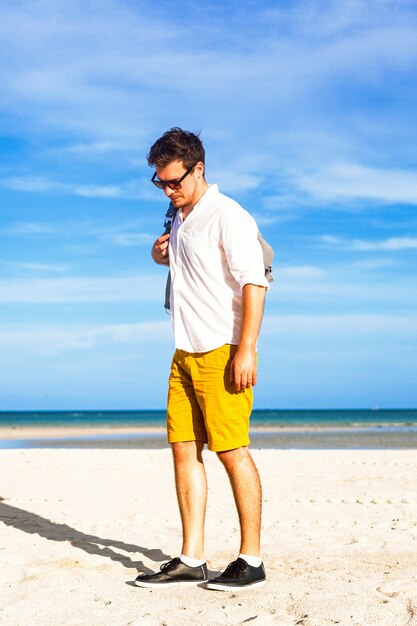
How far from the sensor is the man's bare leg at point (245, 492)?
3.98 metres

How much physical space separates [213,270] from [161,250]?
399mm

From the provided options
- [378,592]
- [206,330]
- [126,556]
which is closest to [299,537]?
[126,556]

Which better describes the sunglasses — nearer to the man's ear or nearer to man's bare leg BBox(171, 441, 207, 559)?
the man's ear

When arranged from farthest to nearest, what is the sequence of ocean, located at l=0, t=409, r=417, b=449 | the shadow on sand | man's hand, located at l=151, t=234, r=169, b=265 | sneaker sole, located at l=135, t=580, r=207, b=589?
ocean, located at l=0, t=409, r=417, b=449 < the shadow on sand < man's hand, located at l=151, t=234, r=169, b=265 < sneaker sole, located at l=135, t=580, r=207, b=589

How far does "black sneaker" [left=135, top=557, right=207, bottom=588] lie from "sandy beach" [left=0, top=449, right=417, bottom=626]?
0.20ft

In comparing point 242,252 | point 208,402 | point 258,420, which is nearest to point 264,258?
point 242,252

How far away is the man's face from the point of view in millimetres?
4133

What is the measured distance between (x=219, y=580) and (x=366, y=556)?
1267 millimetres

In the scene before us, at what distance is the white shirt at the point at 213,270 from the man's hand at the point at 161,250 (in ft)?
0.50

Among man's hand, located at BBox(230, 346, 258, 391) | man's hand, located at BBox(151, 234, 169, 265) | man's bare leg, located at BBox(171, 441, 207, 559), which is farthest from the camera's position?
man's hand, located at BBox(151, 234, 169, 265)

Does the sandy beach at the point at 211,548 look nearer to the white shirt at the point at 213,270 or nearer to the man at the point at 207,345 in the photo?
the man at the point at 207,345

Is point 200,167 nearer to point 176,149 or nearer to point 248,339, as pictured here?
point 176,149

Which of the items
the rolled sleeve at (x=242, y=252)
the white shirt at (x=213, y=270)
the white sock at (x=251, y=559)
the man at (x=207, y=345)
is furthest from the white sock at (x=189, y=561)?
the rolled sleeve at (x=242, y=252)

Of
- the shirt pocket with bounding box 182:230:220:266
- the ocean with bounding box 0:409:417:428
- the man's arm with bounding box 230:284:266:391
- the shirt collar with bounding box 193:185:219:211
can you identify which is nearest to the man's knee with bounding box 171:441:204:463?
the man's arm with bounding box 230:284:266:391
